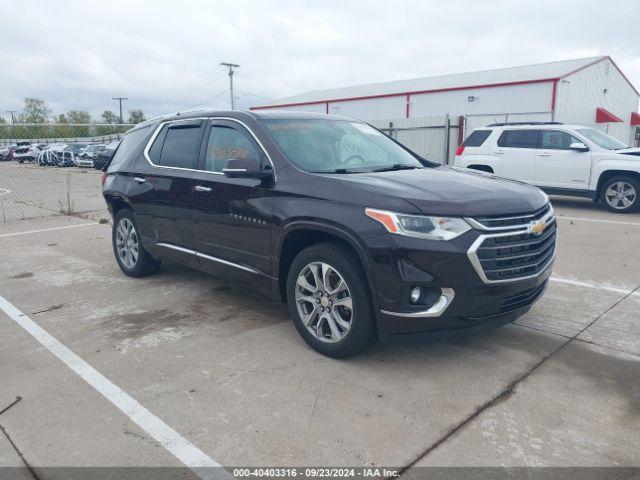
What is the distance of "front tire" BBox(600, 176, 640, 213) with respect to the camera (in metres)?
10.9

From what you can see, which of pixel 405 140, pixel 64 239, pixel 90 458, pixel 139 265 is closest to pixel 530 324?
pixel 90 458

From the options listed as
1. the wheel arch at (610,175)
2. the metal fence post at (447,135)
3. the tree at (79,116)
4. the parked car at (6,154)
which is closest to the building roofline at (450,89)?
the metal fence post at (447,135)

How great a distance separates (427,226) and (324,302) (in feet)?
3.07

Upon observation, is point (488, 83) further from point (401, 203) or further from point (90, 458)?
point (90, 458)

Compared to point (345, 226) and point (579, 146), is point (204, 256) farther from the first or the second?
point (579, 146)

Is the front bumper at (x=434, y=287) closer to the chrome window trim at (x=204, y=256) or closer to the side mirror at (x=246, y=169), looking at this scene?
the side mirror at (x=246, y=169)

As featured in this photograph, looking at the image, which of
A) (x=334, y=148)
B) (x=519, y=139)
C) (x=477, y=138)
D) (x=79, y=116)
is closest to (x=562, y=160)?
(x=519, y=139)

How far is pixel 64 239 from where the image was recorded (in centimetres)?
862

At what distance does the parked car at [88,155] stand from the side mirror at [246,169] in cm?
2964

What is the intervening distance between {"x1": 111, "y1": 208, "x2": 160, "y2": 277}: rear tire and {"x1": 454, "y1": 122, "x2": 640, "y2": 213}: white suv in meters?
8.81

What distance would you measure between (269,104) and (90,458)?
126ft

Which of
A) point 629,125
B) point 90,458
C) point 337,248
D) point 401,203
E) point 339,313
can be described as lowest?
point 90,458

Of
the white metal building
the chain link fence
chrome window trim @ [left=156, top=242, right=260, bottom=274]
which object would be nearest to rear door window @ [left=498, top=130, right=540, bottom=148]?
the white metal building

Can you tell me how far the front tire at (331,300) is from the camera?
3.58m
